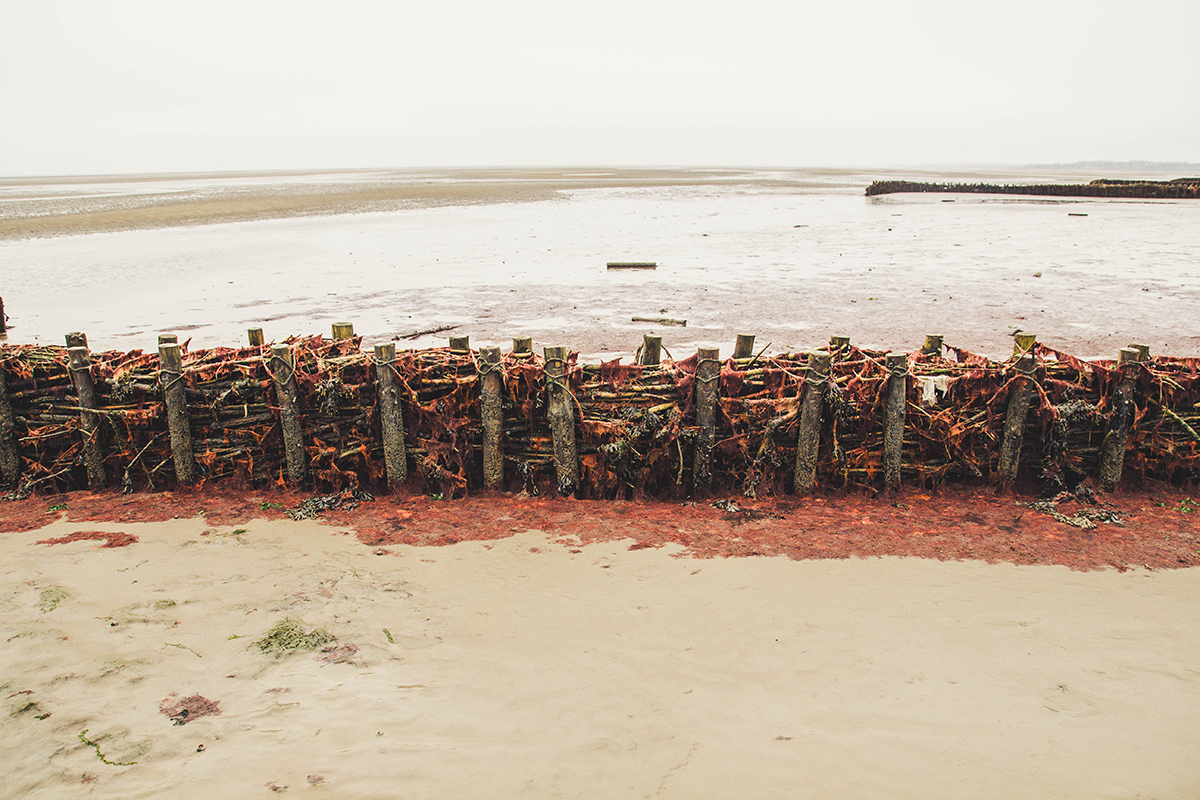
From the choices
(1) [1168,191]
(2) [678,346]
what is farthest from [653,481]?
(1) [1168,191]

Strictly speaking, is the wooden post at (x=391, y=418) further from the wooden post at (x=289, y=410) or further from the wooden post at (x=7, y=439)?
the wooden post at (x=7, y=439)

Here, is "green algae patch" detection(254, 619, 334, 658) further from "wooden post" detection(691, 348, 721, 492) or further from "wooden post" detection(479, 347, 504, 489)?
"wooden post" detection(691, 348, 721, 492)

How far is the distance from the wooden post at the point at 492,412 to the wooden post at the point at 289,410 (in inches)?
76.9

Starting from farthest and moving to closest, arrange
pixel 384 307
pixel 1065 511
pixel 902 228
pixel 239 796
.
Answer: pixel 902 228
pixel 384 307
pixel 1065 511
pixel 239 796

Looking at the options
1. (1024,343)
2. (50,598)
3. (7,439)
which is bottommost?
(50,598)

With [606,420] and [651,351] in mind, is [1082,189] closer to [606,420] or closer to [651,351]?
[651,351]

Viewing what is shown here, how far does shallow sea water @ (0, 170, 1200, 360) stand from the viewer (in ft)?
45.7

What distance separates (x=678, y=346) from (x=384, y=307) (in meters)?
7.64

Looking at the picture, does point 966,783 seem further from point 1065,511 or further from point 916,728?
point 1065,511

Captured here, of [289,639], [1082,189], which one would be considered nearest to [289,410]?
[289,639]

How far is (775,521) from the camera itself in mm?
6812

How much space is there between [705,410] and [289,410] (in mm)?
4325

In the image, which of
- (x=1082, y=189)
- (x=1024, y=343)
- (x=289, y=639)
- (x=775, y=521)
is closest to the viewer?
(x=289, y=639)

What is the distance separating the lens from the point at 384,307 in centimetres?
1652
